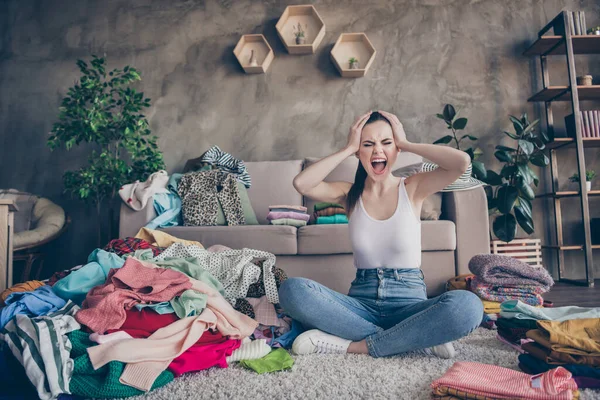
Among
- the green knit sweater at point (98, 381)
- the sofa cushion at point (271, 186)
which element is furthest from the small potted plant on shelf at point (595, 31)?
the green knit sweater at point (98, 381)

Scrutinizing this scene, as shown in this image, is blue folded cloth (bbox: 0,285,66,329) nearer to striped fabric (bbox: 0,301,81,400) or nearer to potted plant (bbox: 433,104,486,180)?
striped fabric (bbox: 0,301,81,400)

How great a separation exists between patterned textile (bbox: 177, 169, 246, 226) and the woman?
124 centimetres

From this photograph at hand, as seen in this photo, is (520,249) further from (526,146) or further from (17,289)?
(17,289)

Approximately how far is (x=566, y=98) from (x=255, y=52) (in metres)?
2.66

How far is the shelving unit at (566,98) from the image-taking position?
10.5 ft

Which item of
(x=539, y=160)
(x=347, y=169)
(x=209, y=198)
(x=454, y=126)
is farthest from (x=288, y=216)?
(x=539, y=160)

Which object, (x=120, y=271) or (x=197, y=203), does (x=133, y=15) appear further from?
(x=120, y=271)

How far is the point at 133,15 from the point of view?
3965mm

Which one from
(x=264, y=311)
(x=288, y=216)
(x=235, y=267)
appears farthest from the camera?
(x=288, y=216)

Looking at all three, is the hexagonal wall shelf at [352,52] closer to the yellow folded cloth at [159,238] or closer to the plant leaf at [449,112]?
Result: the plant leaf at [449,112]

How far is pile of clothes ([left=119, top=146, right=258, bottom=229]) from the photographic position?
2.74 meters

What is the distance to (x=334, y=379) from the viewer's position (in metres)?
1.23

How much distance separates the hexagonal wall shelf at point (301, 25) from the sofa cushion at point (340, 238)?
6.22 ft

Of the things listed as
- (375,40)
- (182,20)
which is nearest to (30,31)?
(182,20)
